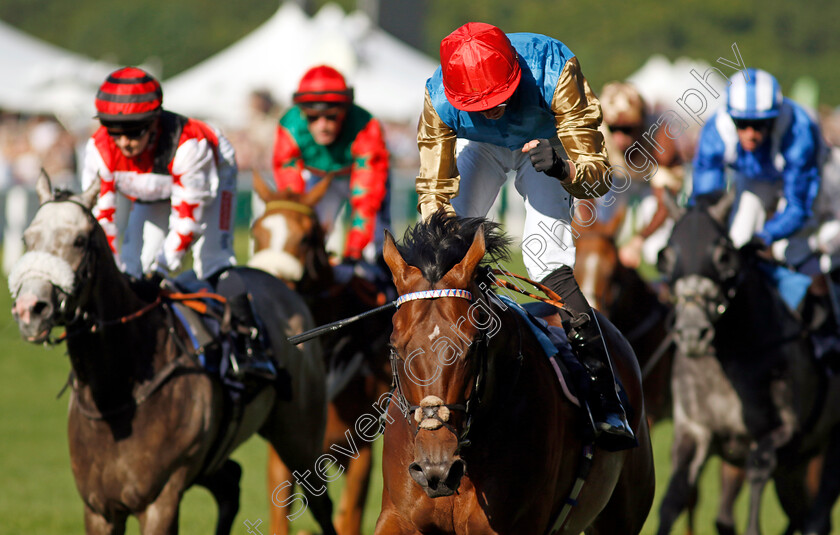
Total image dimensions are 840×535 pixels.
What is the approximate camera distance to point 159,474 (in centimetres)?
477

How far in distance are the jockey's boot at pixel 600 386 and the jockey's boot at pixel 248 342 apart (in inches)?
74.0

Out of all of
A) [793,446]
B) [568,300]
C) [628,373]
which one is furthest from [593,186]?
[793,446]

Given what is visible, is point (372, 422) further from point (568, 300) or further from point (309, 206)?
point (568, 300)

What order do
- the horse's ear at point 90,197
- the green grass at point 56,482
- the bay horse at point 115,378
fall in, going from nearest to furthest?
1. the bay horse at point 115,378
2. the horse's ear at point 90,197
3. the green grass at point 56,482

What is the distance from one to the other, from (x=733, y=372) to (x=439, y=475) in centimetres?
365

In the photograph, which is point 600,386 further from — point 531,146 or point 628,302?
point 628,302

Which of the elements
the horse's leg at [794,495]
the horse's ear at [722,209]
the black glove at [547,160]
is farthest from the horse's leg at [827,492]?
the black glove at [547,160]

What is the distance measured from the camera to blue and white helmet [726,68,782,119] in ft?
21.4

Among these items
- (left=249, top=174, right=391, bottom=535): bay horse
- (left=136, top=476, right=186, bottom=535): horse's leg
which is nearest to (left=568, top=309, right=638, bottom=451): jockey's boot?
(left=136, top=476, right=186, bottom=535): horse's leg

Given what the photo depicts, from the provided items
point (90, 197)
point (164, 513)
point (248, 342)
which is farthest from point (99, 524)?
point (90, 197)

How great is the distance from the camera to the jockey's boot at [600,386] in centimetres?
389

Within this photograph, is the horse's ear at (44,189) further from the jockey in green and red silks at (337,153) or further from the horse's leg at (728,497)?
the horse's leg at (728,497)

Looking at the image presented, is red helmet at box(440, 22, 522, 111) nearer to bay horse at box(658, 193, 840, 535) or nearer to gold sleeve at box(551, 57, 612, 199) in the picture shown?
gold sleeve at box(551, 57, 612, 199)

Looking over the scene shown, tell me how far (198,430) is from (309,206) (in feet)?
6.93
